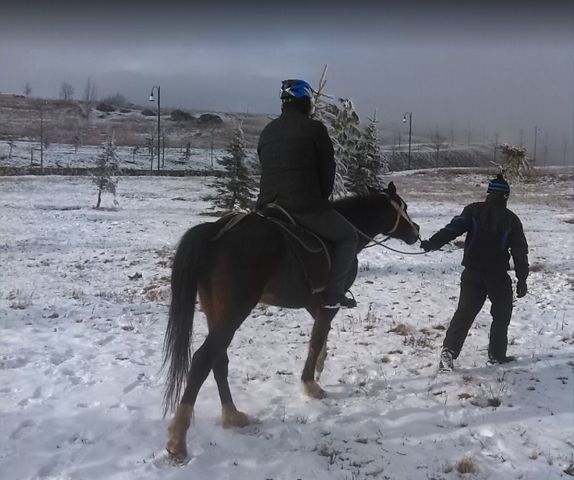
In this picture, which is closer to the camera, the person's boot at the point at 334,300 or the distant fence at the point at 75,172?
the person's boot at the point at 334,300

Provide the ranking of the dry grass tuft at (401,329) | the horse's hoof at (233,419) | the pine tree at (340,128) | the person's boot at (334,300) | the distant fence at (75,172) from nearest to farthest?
the horse's hoof at (233,419) < the person's boot at (334,300) < the dry grass tuft at (401,329) < the pine tree at (340,128) < the distant fence at (75,172)

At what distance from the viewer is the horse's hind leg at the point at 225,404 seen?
194 inches

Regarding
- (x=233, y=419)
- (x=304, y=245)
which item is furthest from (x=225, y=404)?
(x=304, y=245)

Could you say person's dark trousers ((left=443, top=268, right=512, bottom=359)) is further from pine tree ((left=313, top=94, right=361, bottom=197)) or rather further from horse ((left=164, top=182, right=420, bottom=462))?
pine tree ((left=313, top=94, right=361, bottom=197))

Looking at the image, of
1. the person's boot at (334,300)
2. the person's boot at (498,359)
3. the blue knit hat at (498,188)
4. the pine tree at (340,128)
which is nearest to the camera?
the person's boot at (334,300)

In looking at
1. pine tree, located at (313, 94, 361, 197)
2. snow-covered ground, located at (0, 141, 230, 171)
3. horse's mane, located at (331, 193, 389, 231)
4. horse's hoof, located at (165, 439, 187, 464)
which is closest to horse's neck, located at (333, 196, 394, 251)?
horse's mane, located at (331, 193, 389, 231)

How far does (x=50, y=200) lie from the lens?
120 ft

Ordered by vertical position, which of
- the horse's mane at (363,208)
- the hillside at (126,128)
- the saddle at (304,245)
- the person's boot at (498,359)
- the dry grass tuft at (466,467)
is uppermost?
the hillside at (126,128)

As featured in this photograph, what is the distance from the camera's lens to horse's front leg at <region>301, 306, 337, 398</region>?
5714 mm

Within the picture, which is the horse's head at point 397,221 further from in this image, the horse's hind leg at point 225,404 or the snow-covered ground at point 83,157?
the snow-covered ground at point 83,157

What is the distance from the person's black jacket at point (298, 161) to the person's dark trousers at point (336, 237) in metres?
0.10

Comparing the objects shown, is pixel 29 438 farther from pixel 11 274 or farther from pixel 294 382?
pixel 11 274

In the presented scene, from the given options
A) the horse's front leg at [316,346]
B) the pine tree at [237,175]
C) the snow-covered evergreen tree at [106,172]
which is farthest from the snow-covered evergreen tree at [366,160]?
the horse's front leg at [316,346]

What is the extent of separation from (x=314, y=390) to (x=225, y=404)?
3.78 feet
